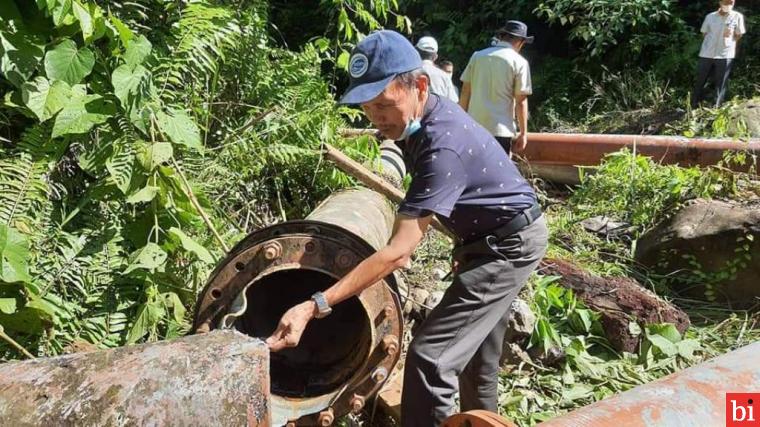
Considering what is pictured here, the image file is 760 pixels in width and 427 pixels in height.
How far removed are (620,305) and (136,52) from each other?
2737mm

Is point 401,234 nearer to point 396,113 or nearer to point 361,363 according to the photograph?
point 396,113

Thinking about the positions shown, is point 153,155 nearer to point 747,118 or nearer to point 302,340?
point 302,340

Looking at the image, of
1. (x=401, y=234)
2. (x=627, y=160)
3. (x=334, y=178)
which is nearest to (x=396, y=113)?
(x=401, y=234)

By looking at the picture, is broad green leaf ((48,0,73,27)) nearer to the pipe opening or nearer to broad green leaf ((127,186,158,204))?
broad green leaf ((127,186,158,204))

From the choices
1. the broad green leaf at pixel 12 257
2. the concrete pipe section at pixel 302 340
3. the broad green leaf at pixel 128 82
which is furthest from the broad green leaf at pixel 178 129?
the broad green leaf at pixel 12 257

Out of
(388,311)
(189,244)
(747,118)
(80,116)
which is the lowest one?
(747,118)

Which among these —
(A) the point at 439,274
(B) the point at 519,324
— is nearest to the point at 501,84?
(A) the point at 439,274

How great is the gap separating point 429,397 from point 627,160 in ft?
13.0

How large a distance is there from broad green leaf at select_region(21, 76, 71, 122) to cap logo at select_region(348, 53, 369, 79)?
1.35 m

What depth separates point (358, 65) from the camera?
2363mm

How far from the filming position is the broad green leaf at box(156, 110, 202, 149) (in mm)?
3182

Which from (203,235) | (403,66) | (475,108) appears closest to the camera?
(403,66)

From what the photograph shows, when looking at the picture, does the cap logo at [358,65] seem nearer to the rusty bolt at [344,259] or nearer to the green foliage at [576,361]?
the rusty bolt at [344,259]

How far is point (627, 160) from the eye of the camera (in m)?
5.95
